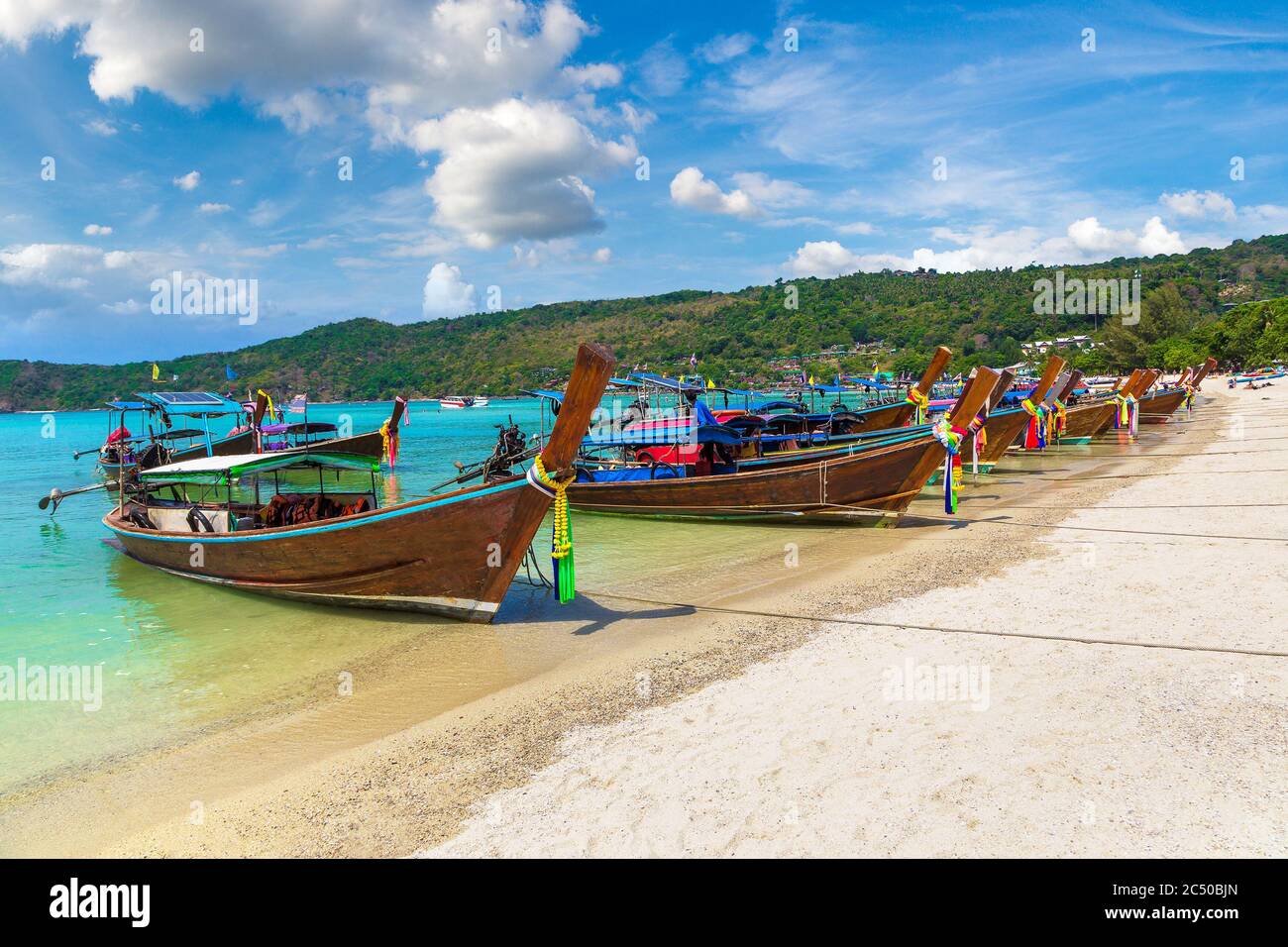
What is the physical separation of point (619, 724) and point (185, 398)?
1749 centimetres

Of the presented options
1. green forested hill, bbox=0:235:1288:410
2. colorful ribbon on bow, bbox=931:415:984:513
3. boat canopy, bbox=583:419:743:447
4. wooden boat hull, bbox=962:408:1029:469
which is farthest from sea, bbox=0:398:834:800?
green forested hill, bbox=0:235:1288:410

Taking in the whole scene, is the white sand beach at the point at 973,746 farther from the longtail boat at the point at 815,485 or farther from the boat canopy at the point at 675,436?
the boat canopy at the point at 675,436

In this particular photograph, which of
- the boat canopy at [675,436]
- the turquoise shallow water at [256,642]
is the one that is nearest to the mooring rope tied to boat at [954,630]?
the turquoise shallow water at [256,642]

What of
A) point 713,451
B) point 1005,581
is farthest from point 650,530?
point 1005,581

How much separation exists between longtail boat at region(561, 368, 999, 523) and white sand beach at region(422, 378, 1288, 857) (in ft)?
16.6

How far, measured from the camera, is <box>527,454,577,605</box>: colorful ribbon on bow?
8.23 meters

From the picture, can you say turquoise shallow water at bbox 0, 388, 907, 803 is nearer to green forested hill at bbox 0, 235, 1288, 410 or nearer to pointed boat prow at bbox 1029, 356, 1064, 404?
pointed boat prow at bbox 1029, 356, 1064, 404

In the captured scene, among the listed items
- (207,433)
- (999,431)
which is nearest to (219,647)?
(207,433)

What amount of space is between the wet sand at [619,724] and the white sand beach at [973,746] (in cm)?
3

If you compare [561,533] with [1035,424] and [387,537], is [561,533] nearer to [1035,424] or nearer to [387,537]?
[387,537]

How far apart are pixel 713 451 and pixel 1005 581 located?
954 centimetres

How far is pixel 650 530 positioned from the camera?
645 inches
